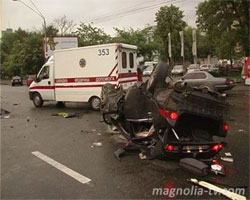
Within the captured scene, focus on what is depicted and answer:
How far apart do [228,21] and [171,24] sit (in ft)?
80.8

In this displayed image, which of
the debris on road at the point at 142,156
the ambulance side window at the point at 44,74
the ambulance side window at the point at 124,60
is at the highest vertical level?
the ambulance side window at the point at 124,60

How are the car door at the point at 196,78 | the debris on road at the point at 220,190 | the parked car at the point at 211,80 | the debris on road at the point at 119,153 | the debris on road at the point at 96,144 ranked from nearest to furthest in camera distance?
the debris on road at the point at 220,190, the debris on road at the point at 119,153, the debris on road at the point at 96,144, the parked car at the point at 211,80, the car door at the point at 196,78

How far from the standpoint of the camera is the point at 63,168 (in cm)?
502

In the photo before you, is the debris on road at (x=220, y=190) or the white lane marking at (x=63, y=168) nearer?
the debris on road at (x=220, y=190)

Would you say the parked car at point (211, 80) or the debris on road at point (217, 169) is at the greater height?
the parked car at point (211, 80)

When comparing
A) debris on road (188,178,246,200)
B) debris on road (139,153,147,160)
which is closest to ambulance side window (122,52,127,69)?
debris on road (139,153,147,160)

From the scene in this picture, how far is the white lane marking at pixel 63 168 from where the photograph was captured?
176 inches

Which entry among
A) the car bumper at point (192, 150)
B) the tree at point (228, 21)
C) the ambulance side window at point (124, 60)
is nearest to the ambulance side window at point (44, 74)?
the ambulance side window at point (124, 60)

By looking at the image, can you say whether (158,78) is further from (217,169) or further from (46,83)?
(46,83)

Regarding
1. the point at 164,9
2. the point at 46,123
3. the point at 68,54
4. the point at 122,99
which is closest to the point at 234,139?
the point at 122,99

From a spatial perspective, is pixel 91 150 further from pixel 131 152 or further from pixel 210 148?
pixel 210 148

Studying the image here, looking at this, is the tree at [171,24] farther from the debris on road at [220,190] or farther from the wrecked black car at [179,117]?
→ the debris on road at [220,190]

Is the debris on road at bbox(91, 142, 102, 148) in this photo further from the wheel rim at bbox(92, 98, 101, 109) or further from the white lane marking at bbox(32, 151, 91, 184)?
the wheel rim at bbox(92, 98, 101, 109)

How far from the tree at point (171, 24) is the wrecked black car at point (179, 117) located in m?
48.1
